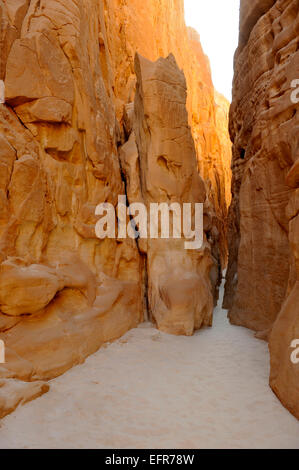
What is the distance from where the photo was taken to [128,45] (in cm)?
1171

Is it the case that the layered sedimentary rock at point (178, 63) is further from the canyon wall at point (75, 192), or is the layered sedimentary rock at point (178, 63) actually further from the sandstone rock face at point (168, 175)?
the sandstone rock face at point (168, 175)

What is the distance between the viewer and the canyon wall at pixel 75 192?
4.61 m

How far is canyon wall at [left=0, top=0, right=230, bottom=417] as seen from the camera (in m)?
4.61

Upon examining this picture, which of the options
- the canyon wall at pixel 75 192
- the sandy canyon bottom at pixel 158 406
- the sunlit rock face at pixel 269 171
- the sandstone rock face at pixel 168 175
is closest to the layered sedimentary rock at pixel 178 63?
the canyon wall at pixel 75 192

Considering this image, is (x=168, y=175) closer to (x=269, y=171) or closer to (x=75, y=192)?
(x=269, y=171)

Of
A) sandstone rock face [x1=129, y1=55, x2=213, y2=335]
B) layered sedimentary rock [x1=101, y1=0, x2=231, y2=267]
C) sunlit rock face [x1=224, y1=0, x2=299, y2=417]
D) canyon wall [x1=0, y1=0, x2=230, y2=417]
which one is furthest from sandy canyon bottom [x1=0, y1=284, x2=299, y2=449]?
layered sedimentary rock [x1=101, y1=0, x2=231, y2=267]

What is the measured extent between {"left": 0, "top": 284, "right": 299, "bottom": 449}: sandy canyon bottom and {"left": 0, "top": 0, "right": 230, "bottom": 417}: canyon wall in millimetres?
408

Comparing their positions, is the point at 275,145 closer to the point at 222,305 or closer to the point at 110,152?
the point at 110,152

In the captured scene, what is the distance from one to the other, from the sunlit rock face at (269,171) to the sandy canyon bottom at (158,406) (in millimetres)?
702

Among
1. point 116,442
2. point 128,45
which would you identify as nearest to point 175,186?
point 116,442

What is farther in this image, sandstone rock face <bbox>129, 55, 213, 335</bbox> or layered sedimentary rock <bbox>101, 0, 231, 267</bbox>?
layered sedimentary rock <bbox>101, 0, 231, 267</bbox>

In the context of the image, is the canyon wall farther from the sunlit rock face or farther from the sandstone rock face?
the sunlit rock face

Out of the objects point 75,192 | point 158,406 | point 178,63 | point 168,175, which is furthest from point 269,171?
point 178,63

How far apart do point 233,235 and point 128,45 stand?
8.52 metres
